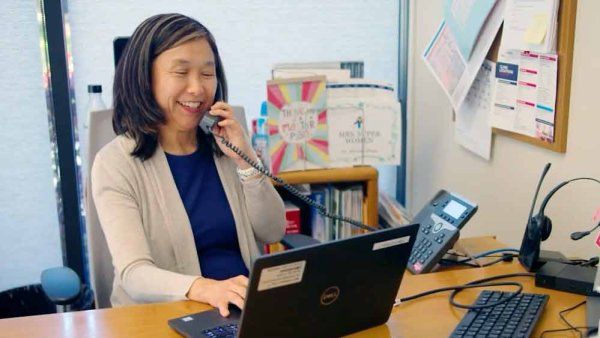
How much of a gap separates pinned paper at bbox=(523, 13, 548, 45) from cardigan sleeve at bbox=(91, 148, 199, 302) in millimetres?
1060

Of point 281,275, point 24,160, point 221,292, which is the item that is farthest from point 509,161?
point 24,160

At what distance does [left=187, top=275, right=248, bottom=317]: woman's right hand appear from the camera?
1312 millimetres

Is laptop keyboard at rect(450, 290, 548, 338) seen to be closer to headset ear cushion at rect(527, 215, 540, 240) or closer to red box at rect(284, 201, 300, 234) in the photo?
headset ear cushion at rect(527, 215, 540, 240)

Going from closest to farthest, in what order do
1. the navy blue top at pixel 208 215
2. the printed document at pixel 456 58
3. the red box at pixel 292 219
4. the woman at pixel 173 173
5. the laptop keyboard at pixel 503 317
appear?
the laptop keyboard at pixel 503 317
the woman at pixel 173 173
the navy blue top at pixel 208 215
the printed document at pixel 456 58
the red box at pixel 292 219

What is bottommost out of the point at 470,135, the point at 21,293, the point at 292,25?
the point at 21,293

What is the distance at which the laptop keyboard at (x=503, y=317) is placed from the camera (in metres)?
1.23

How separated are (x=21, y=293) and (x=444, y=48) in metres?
1.75

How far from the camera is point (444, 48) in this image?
2240 mm

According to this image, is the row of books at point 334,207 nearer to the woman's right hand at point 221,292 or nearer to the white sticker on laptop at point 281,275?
the woman's right hand at point 221,292

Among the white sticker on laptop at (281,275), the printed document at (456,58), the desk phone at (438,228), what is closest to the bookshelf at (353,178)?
the printed document at (456,58)

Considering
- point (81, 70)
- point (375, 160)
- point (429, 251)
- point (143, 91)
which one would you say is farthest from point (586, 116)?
point (81, 70)

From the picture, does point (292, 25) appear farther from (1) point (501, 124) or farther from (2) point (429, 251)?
(2) point (429, 251)

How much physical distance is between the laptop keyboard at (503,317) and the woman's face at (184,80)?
0.82 m

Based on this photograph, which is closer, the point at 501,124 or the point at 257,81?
the point at 501,124
